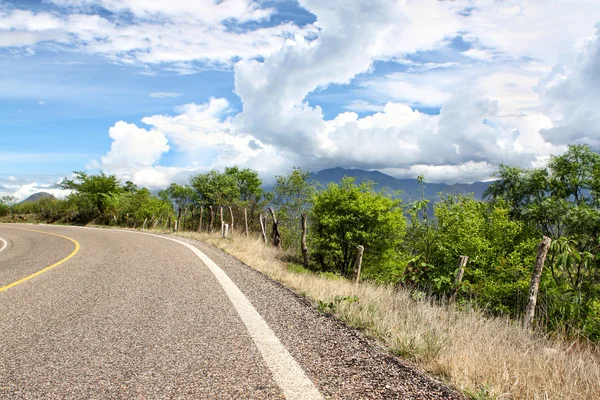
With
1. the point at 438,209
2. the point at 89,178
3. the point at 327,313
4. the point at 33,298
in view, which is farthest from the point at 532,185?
the point at 89,178

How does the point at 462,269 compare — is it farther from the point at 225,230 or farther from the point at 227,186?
the point at 227,186

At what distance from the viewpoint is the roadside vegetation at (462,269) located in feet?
10.7

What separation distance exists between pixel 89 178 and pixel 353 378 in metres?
54.2

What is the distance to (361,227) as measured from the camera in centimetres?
1473

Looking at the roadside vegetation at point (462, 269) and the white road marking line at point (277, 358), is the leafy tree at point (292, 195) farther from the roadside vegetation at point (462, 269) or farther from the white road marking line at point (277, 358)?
the white road marking line at point (277, 358)

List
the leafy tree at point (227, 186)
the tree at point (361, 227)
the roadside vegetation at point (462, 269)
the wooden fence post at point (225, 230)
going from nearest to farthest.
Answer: the roadside vegetation at point (462, 269) → the tree at point (361, 227) → the wooden fence post at point (225, 230) → the leafy tree at point (227, 186)

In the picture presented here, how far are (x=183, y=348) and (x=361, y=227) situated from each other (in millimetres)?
11818

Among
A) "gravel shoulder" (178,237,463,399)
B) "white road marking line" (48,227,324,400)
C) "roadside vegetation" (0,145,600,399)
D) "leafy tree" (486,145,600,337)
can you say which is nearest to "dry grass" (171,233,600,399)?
"roadside vegetation" (0,145,600,399)

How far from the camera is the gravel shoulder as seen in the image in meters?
2.63

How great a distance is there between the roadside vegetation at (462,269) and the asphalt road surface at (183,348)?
497 millimetres

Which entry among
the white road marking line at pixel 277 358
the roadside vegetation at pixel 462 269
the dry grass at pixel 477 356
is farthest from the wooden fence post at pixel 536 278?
the white road marking line at pixel 277 358

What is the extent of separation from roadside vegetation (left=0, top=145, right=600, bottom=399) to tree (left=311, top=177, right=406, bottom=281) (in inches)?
1.9

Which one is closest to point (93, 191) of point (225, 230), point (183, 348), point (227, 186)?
point (227, 186)

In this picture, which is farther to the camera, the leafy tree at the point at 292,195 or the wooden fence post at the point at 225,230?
the leafy tree at the point at 292,195
